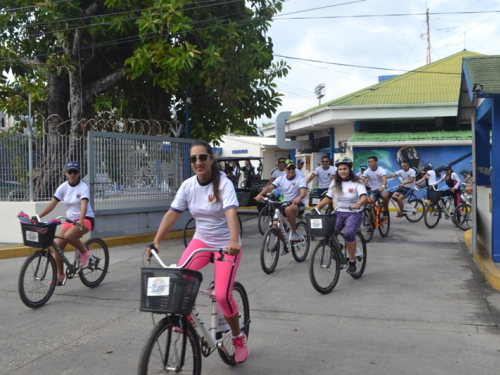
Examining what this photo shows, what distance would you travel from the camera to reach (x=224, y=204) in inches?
171

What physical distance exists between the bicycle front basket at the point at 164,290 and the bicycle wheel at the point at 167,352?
7.6 inches

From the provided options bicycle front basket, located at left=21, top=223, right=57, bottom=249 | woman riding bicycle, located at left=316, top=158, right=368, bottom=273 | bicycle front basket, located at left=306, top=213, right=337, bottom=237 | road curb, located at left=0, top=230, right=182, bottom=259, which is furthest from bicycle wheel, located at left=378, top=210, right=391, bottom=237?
bicycle front basket, located at left=21, top=223, right=57, bottom=249

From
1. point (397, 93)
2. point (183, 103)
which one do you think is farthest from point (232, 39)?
point (397, 93)

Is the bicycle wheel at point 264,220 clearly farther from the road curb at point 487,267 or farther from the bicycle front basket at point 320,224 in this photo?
the bicycle front basket at point 320,224

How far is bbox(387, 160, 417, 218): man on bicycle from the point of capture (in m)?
14.9

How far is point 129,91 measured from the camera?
16547mm

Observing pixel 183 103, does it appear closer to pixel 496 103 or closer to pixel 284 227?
pixel 284 227

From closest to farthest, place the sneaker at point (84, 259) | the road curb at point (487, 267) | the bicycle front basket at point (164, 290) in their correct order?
the bicycle front basket at point (164, 290) → the road curb at point (487, 267) → the sneaker at point (84, 259)

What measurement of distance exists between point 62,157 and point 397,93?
1767 centimetres

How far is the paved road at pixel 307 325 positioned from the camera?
477 centimetres

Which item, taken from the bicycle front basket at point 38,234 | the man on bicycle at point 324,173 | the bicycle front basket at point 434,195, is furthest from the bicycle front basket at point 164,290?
the bicycle front basket at point 434,195

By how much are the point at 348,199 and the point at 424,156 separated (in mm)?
16902

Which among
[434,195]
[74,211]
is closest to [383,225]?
[434,195]

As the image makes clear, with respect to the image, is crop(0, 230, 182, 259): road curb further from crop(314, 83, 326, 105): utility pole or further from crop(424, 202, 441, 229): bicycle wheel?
crop(314, 83, 326, 105): utility pole
